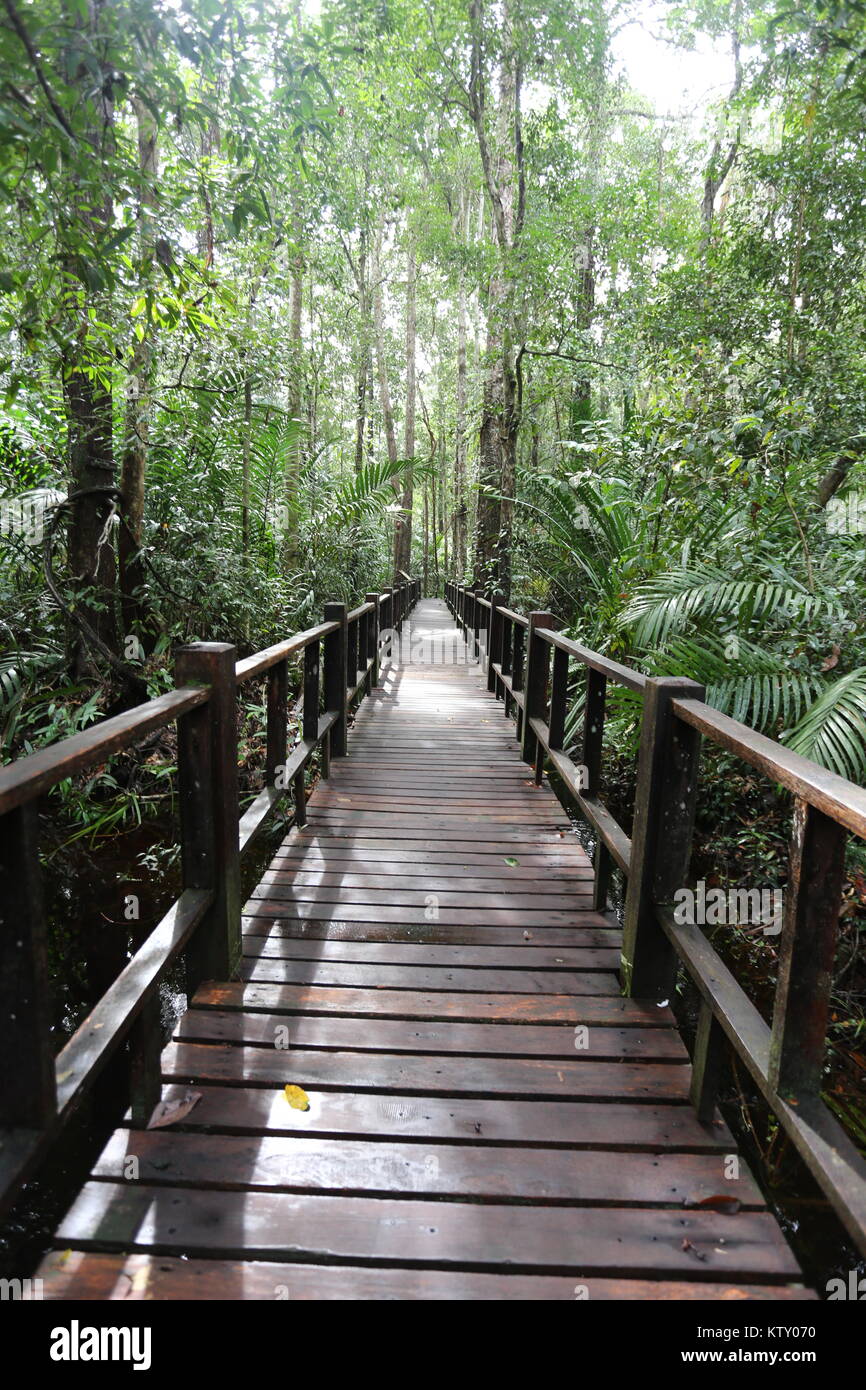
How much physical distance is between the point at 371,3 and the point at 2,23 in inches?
225

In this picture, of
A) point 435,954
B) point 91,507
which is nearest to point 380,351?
point 91,507

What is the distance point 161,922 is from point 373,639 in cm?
542

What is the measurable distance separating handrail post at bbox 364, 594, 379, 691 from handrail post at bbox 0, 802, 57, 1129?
5.70m

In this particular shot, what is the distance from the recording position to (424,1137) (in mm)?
1759

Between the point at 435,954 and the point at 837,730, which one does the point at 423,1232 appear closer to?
the point at 435,954

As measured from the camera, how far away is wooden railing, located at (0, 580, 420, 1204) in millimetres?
1199

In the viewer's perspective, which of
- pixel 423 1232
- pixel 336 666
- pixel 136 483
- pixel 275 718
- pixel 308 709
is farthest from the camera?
pixel 136 483

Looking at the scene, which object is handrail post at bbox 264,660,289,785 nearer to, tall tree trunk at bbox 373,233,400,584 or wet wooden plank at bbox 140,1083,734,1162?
wet wooden plank at bbox 140,1083,734,1162

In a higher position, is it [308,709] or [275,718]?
[275,718]

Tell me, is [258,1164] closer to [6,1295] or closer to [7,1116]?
[6,1295]

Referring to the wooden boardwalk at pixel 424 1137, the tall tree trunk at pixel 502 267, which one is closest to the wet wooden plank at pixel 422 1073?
the wooden boardwalk at pixel 424 1137

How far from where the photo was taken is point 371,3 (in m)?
5.98

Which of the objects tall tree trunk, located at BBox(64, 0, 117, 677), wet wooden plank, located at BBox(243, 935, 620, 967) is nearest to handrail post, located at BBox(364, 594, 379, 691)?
tall tree trunk, located at BBox(64, 0, 117, 677)

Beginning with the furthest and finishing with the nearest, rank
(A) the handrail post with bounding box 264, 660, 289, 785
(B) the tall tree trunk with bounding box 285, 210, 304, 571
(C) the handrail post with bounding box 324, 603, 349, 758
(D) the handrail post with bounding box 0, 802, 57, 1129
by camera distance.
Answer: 1. (B) the tall tree trunk with bounding box 285, 210, 304, 571
2. (C) the handrail post with bounding box 324, 603, 349, 758
3. (A) the handrail post with bounding box 264, 660, 289, 785
4. (D) the handrail post with bounding box 0, 802, 57, 1129
